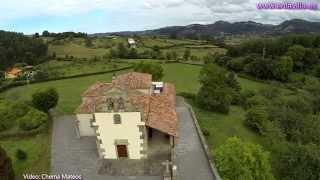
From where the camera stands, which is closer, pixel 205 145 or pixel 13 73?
pixel 205 145

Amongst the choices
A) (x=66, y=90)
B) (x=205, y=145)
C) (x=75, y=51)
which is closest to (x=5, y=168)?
(x=205, y=145)

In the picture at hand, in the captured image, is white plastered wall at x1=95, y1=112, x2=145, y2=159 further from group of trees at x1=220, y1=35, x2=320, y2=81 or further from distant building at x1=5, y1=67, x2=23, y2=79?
distant building at x1=5, y1=67, x2=23, y2=79

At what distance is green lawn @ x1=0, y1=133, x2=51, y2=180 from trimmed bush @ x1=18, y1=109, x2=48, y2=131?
67.8 inches

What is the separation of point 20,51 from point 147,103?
260 feet

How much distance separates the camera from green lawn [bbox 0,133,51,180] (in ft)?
105

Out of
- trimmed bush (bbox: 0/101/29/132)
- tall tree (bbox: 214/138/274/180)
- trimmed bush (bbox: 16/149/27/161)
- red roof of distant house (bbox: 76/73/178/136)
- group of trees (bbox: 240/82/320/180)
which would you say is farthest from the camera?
trimmed bush (bbox: 0/101/29/132)

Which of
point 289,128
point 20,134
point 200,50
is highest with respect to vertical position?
point 200,50

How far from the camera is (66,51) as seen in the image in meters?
113

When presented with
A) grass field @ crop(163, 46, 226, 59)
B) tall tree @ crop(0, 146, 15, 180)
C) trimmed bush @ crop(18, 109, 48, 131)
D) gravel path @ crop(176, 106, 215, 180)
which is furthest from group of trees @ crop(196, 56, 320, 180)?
grass field @ crop(163, 46, 226, 59)

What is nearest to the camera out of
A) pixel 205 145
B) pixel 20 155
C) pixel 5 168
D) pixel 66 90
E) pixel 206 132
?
pixel 5 168

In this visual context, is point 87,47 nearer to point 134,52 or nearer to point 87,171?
point 134,52

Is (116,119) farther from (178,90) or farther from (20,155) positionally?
(178,90)

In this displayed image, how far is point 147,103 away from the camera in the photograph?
3594 centimetres

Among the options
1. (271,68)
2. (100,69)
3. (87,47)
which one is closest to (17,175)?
(100,69)
